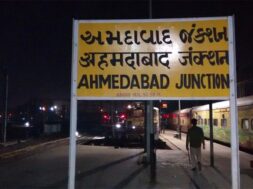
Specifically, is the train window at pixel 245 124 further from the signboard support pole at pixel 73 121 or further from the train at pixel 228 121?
the signboard support pole at pixel 73 121

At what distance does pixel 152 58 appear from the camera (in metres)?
8.11

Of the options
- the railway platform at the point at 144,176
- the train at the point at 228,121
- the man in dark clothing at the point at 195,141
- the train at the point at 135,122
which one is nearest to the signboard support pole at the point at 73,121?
the railway platform at the point at 144,176

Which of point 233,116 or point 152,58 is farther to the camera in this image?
point 152,58

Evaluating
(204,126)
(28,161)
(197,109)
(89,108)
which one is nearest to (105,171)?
(28,161)

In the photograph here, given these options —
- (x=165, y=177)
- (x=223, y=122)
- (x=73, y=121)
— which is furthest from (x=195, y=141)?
(x=223, y=122)

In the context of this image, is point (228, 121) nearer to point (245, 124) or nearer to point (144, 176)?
point (245, 124)

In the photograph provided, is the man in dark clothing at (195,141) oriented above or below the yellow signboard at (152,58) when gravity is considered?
below

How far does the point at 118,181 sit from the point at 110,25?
6090 mm

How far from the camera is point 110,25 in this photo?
26.8ft

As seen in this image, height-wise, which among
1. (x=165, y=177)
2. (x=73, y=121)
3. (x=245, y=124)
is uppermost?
(x=245, y=124)

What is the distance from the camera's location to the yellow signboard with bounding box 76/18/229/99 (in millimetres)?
7977

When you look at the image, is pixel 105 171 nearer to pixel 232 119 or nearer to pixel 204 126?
pixel 232 119

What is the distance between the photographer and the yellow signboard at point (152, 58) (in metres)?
7.98

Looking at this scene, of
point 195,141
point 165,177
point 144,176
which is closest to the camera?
point 165,177
